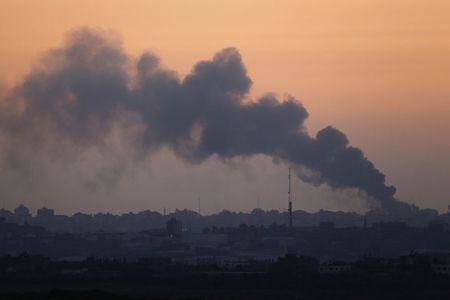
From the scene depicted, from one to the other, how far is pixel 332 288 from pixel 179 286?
622 centimetres

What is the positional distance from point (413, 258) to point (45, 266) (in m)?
19.5

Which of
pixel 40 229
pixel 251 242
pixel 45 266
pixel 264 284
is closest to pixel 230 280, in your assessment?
pixel 264 284

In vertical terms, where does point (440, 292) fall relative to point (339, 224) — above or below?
below

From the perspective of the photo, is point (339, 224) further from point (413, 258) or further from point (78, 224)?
point (413, 258)

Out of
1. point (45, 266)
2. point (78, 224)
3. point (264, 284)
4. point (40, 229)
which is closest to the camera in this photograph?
point (264, 284)

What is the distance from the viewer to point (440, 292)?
6191cm

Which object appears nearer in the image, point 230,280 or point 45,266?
point 230,280

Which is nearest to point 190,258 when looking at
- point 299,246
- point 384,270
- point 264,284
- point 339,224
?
point 299,246

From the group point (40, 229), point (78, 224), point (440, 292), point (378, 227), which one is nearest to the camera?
point (440, 292)

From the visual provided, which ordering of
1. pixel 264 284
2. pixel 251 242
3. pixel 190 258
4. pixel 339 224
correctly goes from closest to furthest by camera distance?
pixel 264 284 < pixel 190 258 < pixel 251 242 < pixel 339 224

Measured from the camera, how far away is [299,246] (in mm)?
128750

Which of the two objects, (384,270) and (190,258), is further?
(190,258)

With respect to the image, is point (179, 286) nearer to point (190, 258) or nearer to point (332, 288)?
point (332, 288)

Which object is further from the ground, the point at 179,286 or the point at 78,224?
the point at 78,224
